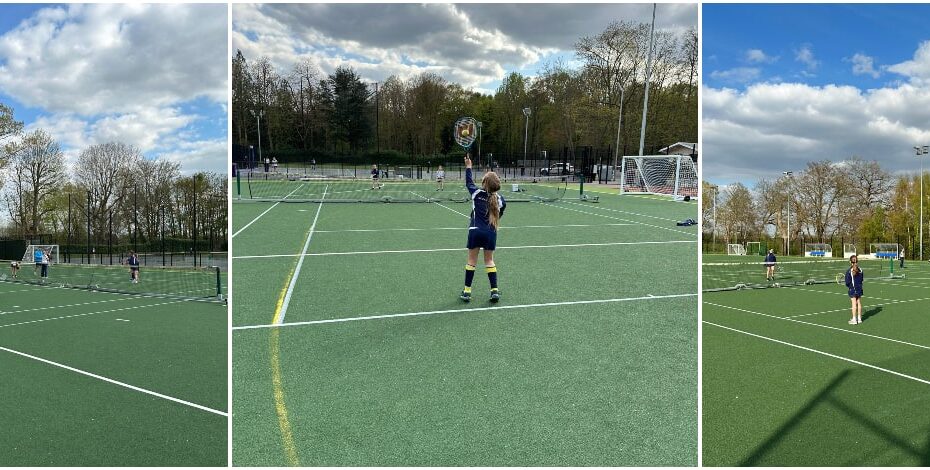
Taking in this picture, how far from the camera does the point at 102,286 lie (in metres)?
20.5

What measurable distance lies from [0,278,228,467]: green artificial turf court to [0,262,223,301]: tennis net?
3370mm

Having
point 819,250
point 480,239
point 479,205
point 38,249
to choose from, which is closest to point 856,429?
point 480,239

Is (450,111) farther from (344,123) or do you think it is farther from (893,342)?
(893,342)

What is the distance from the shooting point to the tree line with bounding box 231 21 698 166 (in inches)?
1799

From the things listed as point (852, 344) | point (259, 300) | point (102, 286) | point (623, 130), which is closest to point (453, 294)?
point (259, 300)

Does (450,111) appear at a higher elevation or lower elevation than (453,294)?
higher

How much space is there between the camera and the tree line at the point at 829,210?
39.5 meters

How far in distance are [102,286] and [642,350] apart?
2094cm

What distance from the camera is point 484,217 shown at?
640 cm

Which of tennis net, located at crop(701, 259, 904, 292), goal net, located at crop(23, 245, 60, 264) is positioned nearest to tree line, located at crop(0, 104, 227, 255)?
goal net, located at crop(23, 245, 60, 264)

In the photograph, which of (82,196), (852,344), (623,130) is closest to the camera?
(852,344)

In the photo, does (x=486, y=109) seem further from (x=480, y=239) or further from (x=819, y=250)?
(x=480, y=239)

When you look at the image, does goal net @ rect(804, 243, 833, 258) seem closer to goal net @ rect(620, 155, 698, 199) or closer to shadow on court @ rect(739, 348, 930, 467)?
goal net @ rect(620, 155, 698, 199)

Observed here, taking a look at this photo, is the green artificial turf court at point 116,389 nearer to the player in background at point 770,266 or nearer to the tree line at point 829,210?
the player in background at point 770,266
